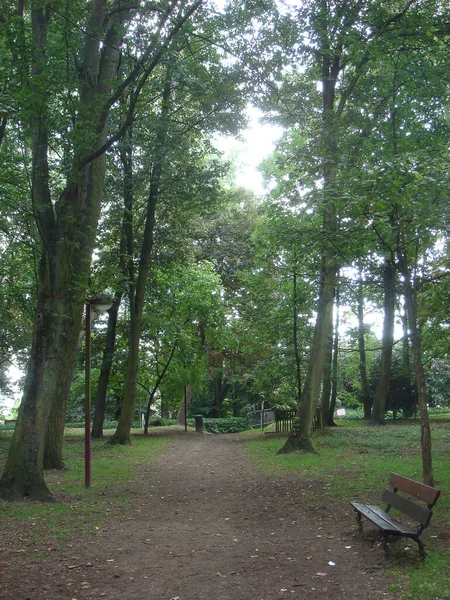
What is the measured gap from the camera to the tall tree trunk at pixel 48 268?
28.0ft

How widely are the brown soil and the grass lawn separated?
0.90ft

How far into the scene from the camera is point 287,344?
2106cm

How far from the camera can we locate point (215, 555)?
19.5 ft

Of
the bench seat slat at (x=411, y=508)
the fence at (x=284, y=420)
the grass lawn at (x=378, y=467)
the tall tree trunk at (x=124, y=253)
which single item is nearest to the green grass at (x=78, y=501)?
the grass lawn at (x=378, y=467)

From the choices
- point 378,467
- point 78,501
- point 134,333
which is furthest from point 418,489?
point 134,333

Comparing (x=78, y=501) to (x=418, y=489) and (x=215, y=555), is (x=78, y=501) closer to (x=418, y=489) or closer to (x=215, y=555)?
(x=215, y=555)

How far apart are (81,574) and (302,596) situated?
2131 millimetres

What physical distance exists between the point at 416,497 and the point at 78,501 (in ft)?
17.8

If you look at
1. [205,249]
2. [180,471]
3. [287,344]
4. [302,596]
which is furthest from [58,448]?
[205,249]

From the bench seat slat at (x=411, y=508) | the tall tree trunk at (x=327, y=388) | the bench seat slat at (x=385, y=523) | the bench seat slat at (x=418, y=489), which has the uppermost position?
the tall tree trunk at (x=327, y=388)

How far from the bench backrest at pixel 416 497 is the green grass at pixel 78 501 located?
3.77 meters

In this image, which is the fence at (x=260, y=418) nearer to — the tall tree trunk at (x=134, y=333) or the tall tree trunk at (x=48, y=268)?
the tall tree trunk at (x=134, y=333)

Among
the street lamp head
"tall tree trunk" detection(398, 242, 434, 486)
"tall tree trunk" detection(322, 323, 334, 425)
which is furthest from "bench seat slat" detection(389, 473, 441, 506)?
"tall tree trunk" detection(322, 323, 334, 425)

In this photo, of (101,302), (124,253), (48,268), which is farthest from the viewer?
(124,253)
